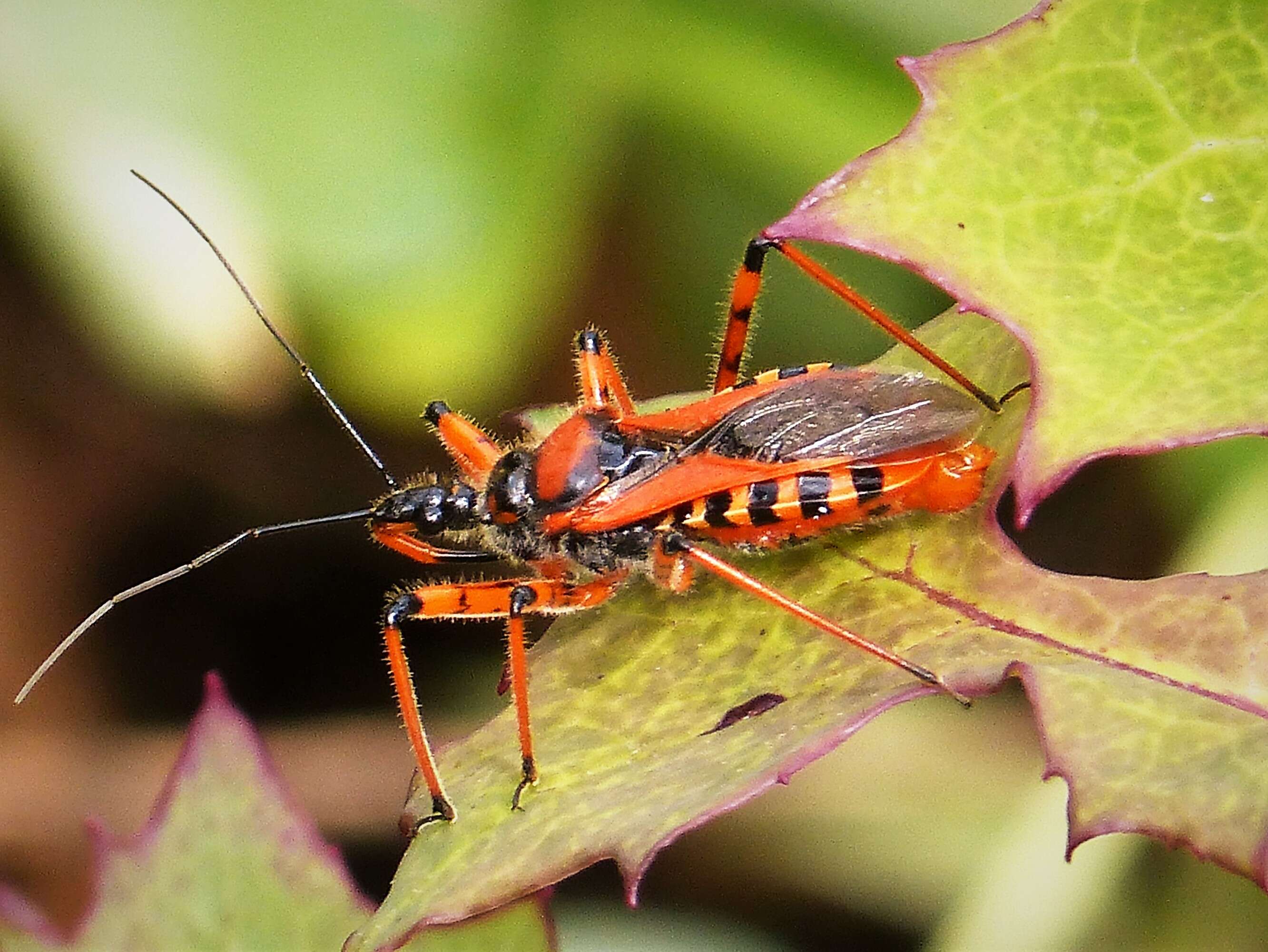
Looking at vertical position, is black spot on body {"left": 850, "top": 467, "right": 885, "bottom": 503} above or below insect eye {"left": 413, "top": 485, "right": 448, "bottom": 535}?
above

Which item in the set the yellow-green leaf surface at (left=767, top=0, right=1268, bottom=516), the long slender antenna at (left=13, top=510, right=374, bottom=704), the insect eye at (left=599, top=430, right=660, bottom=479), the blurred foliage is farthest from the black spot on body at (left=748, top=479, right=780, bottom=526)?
the blurred foliage

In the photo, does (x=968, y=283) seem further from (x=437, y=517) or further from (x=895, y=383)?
(x=437, y=517)

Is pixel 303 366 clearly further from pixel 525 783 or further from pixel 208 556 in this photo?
pixel 525 783

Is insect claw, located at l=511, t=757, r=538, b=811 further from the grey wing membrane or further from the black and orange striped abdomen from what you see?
the grey wing membrane

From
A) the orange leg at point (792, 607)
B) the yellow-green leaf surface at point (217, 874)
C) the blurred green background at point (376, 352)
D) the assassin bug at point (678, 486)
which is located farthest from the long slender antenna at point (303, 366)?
the orange leg at point (792, 607)

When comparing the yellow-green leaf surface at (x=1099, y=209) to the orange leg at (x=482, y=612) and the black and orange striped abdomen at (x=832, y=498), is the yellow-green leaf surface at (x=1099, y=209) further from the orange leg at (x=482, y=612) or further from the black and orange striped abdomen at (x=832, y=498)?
the orange leg at (x=482, y=612)

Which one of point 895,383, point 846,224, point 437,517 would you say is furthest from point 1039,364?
point 437,517

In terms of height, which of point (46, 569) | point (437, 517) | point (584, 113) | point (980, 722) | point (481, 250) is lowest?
point (980, 722)
